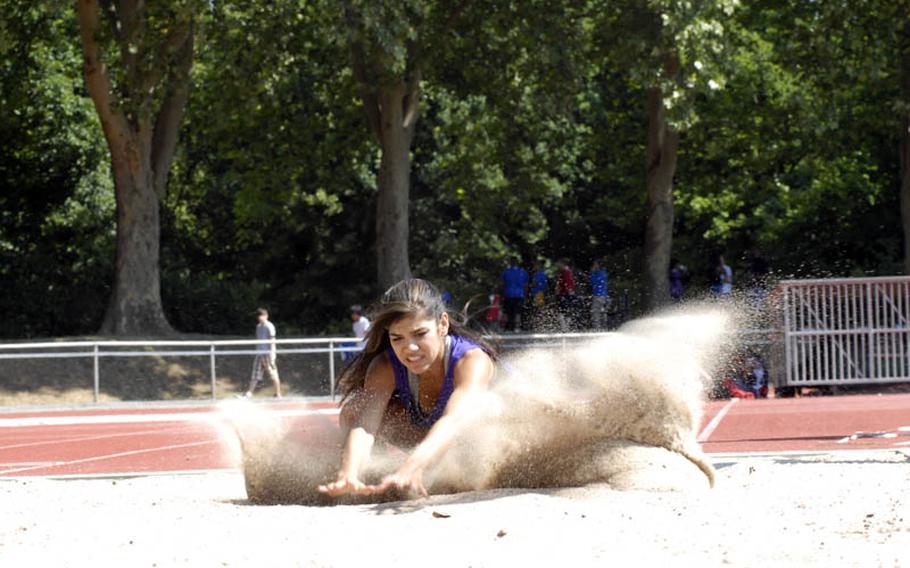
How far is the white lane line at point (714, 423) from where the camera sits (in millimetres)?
13180

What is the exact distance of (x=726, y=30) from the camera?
2778 cm

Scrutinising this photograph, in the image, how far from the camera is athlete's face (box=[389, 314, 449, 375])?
7.18 meters

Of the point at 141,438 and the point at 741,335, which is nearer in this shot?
the point at 141,438

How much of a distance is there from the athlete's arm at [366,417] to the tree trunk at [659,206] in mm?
22644

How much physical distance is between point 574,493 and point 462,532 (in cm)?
136

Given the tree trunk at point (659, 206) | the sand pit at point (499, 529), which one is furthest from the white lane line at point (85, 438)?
the tree trunk at point (659, 206)

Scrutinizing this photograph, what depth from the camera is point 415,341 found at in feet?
23.6

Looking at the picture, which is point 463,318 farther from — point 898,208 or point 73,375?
point 898,208

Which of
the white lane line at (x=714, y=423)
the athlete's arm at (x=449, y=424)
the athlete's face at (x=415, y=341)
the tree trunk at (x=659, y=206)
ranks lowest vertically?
the white lane line at (x=714, y=423)

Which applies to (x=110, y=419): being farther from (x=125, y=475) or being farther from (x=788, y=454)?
(x=788, y=454)

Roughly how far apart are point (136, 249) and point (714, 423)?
15.6 meters

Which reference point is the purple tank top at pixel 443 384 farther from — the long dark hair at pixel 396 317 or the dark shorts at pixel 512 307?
the dark shorts at pixel 512 307

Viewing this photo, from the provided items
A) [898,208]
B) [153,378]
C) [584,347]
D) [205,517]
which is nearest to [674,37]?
[153,378]

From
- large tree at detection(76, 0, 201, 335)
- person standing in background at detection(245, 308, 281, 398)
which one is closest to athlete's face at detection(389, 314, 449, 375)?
person standing in background at detection(245, 308, 281, 398)
